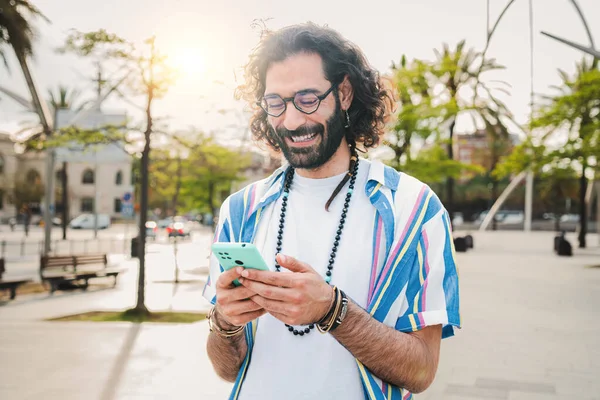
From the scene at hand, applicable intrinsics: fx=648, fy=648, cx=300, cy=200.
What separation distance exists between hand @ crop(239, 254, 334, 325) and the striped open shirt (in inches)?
11.1

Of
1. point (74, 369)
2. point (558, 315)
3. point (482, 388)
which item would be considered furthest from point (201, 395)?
point (558, 315)

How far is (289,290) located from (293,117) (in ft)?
2.13

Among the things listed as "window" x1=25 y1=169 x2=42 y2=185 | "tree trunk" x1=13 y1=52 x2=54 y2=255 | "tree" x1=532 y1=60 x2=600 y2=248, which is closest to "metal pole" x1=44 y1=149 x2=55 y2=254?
"tree trunk" x1=13 y1=52 x2=54 y2=255

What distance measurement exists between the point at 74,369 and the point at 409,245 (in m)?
6.79

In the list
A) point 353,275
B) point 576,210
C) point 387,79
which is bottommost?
point 576,210

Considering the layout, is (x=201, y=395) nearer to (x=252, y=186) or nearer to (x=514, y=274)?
(x=252, y=186)

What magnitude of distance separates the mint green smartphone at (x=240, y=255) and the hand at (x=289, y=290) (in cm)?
2

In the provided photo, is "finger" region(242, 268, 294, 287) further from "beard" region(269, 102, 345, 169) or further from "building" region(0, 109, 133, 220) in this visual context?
"building" region(0, 109, 133, 220)

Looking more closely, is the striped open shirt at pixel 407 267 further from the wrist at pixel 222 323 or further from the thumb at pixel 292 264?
the thumb at pixel 292 264

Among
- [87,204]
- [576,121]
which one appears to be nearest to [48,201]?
[576,121]

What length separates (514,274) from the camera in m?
19.6

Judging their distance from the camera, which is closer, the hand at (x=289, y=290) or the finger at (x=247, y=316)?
the hand at (x=289, y=290)

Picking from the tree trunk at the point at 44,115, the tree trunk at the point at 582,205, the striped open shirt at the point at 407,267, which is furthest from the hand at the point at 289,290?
the tree trunk at the point at 582,205

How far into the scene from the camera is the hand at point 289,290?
152cm
